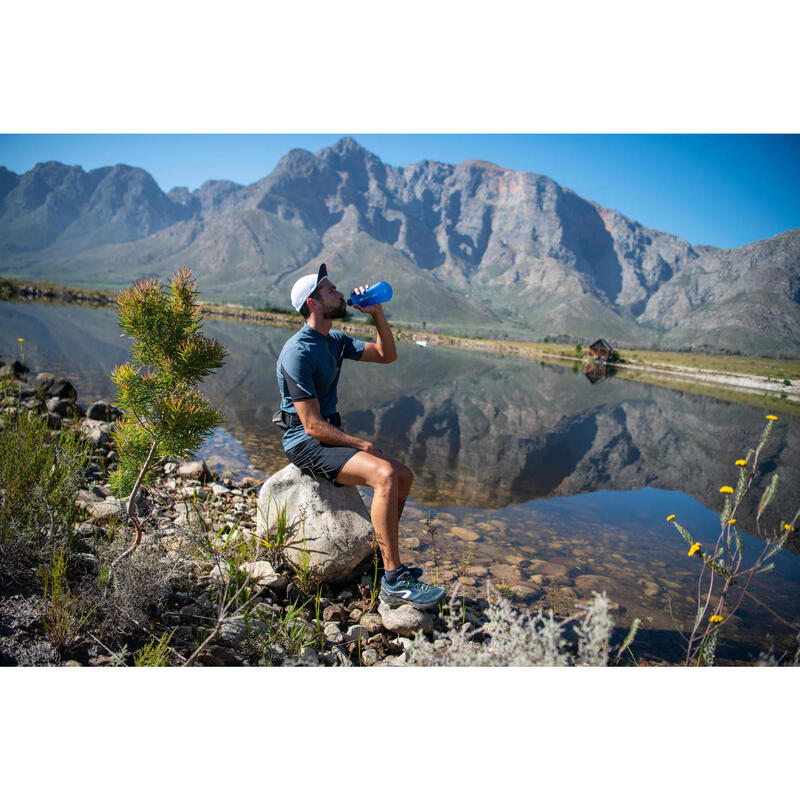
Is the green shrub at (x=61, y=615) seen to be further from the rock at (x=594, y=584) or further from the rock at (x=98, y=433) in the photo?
the rock at (x=594, y=584)

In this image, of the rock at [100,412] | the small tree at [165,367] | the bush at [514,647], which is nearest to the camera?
the bush at [514,647]

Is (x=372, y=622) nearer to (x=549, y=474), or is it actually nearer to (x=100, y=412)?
(x=549, y=474)

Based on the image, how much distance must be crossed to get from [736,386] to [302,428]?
52.6 meters

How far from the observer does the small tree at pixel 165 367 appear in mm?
3410

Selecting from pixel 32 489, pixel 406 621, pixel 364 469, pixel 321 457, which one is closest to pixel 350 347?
pixel 321 457

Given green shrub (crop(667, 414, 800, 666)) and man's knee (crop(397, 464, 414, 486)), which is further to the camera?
man's knee (crop(397, 464, 414, 486))

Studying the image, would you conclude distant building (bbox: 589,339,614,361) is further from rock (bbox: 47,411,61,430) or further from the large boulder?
the large boulder

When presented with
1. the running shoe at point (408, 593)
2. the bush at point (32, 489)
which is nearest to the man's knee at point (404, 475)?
the running shoe at point (408, 593)

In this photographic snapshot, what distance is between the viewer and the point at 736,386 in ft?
146

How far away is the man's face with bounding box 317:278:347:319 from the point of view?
402 cm

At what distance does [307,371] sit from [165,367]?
1072 mm

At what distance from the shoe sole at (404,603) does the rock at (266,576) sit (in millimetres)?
909

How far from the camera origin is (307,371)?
3.83 m

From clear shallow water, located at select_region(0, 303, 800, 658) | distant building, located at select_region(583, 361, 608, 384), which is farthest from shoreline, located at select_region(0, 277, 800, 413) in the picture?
clear shallow water, located at select_region(0, 303, 800, 658)
